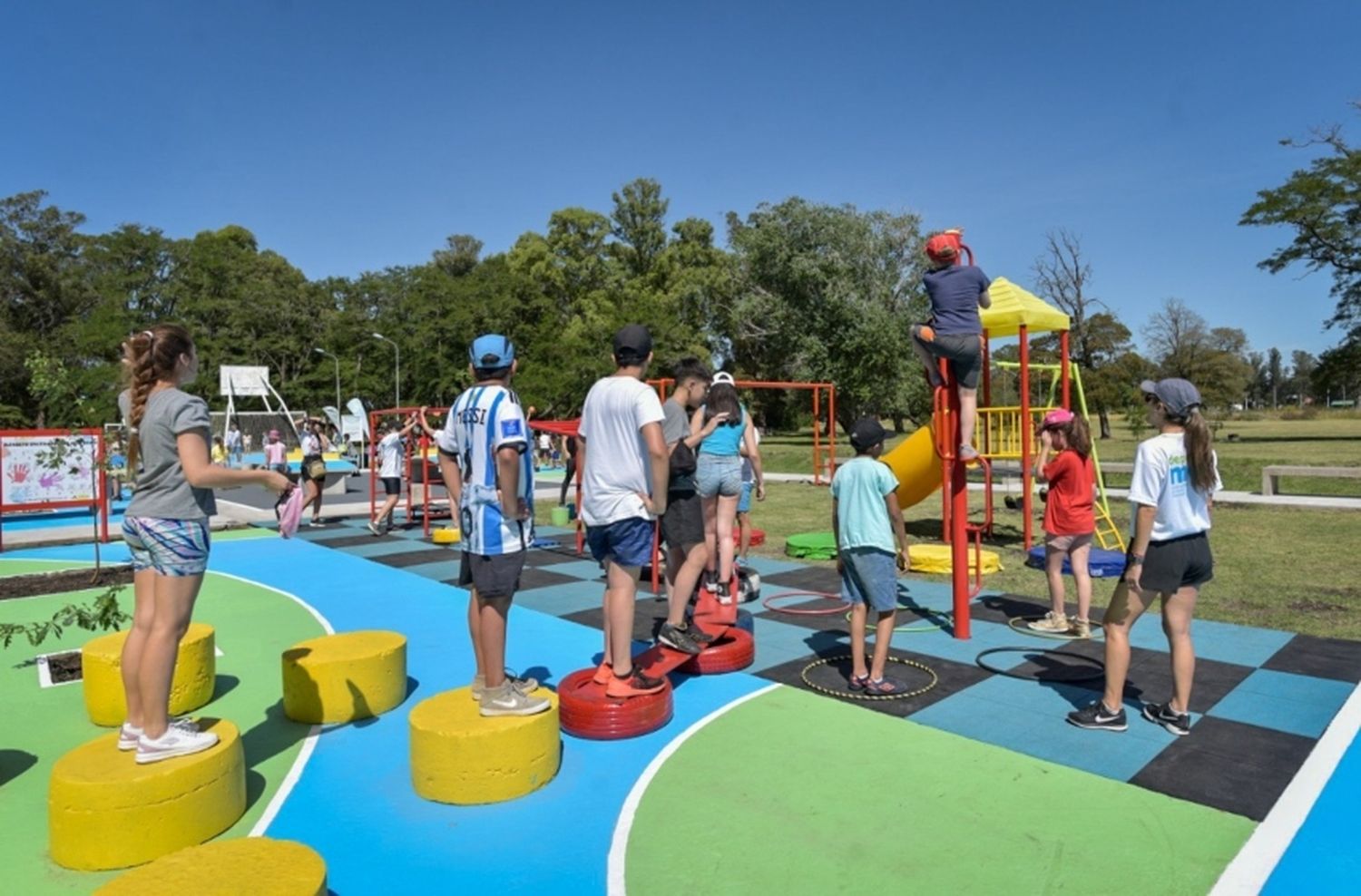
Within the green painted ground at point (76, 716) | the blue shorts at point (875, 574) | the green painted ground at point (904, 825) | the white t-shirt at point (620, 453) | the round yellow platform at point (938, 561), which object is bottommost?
the green painted ground at point (904, 825)

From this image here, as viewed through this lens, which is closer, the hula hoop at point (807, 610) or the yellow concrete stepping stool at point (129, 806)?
the yellow concrete stepping stool at point (129, 806)

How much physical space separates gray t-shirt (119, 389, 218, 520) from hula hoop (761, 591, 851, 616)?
205 inches

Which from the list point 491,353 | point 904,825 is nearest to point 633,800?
point 904,825

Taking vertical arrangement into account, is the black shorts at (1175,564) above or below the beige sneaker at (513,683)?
above

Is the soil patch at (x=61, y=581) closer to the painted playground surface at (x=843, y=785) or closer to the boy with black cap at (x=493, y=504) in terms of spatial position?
the painted playground surface at (x=843, y=785)

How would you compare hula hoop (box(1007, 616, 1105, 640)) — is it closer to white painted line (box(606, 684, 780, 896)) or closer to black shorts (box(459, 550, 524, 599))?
white painted line (box(606, 684, 780, 896))

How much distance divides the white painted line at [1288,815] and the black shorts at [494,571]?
10.6ft

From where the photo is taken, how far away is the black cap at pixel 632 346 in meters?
4.81

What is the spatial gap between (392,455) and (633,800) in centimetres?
1152

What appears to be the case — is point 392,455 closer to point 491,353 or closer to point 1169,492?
point 491,353

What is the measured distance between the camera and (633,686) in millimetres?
5027

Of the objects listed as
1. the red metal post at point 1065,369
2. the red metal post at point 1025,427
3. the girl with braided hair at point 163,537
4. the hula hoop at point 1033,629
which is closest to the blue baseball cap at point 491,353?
the girl with braided hair at point 163,537

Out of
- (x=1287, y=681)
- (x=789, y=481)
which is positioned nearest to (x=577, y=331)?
(x=789, y=481)

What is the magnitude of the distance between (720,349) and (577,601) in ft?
147
